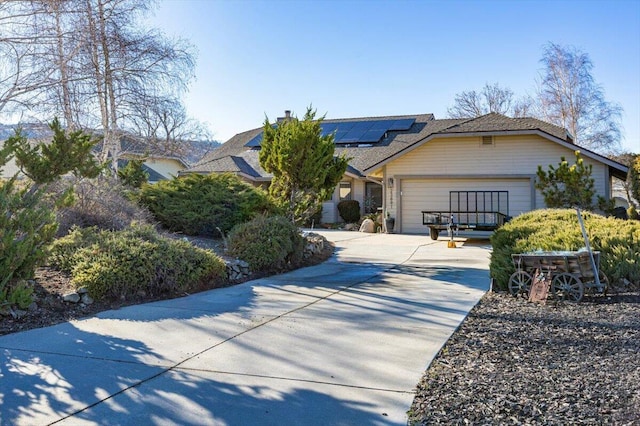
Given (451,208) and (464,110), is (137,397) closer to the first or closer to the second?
(451,208)

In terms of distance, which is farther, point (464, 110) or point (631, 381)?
point (464, 110)

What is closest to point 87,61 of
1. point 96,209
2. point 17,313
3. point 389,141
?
point 96,209

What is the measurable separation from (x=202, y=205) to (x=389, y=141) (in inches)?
680

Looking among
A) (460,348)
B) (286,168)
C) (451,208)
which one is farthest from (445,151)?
(460,348)

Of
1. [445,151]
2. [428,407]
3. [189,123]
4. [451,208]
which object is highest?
[189,123]

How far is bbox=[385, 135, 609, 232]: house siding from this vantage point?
1884 centimetres

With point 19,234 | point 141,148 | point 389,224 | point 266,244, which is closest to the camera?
point 19,234

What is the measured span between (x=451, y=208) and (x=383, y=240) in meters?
4.19

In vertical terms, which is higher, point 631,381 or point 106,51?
point 106,51

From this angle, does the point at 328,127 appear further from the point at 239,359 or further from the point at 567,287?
the point at 239,359

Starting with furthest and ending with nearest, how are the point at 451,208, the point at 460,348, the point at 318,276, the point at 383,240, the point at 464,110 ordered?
the point at 464,110, the point at 451,208, the point at 383,240, the point at 318,276, the point at 460,348

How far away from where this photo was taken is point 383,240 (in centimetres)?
1723

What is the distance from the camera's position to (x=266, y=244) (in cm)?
1007

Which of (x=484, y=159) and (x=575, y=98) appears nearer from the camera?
(x=484, y=159)
